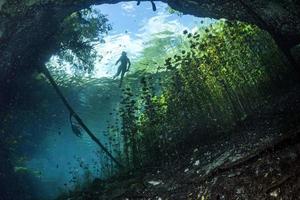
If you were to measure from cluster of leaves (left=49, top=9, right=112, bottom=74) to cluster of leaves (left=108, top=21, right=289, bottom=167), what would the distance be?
5.32 metres

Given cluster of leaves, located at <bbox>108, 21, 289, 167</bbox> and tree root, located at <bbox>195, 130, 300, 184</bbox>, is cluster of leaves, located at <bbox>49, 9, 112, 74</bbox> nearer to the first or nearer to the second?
cluster of leaves, located at <bbox>108, 21, 289, 167</bbox>

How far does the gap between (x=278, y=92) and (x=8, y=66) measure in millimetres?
7244

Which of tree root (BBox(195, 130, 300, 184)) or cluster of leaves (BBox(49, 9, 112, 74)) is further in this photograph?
cluster of leaves (BBox(49, 9, 112, 74))

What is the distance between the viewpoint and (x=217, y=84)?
9.34m

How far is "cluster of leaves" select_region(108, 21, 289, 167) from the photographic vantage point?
897cm

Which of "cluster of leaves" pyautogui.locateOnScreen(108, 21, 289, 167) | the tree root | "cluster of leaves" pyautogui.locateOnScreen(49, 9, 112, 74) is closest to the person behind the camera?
the tree root

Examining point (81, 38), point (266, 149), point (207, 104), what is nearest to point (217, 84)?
point (207, 104)

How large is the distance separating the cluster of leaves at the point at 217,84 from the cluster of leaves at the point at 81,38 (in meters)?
5.32

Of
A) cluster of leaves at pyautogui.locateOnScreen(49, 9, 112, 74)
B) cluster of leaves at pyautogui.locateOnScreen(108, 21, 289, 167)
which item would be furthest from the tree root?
cluster of leaves at pyautogui.locateOnScreen(49, 9, 112, 74)

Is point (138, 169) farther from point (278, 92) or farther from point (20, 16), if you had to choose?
point (20, 16)

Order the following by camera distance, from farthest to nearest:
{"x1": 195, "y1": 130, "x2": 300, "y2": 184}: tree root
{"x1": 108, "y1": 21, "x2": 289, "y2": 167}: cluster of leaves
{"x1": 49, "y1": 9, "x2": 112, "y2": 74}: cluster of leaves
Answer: {"x1": 49, "y1": 9, "x2": 112, "y2": 74}: cluster of leaves, {"x1": 108, "y1": 21, "x2": 289, "y2": 167}: cluster of leaves, {"x1": 195, "y1": 130, "x2": 300, "y2": 184}: tree root

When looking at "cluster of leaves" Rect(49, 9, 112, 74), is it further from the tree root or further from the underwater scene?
the tree root

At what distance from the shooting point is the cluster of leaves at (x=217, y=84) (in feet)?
29.4

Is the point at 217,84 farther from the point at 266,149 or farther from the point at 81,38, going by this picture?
the point at 81,38
